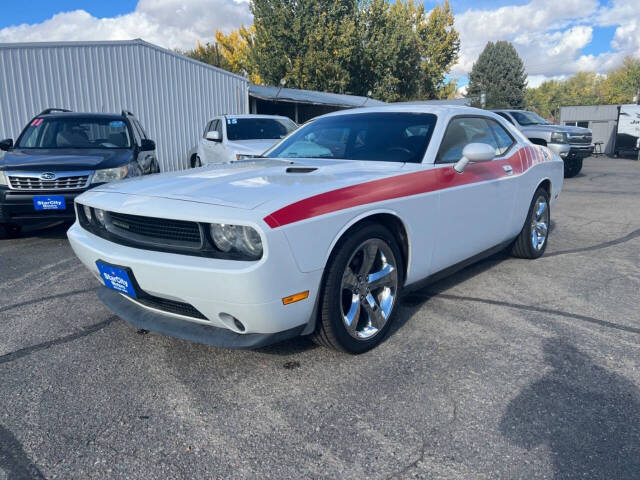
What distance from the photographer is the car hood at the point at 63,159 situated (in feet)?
18.8

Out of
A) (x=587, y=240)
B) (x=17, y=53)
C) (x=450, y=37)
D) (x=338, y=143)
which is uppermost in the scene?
(x=450, y=37)

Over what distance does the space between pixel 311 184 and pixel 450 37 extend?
154ft

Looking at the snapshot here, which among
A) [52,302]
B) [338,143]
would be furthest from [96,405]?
[338,143]

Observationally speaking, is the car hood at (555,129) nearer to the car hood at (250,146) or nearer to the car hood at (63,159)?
the car hood at (250,146)

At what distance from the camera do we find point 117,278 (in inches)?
107

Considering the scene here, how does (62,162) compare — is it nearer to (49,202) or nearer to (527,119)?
(49,202)

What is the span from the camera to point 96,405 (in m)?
2.48

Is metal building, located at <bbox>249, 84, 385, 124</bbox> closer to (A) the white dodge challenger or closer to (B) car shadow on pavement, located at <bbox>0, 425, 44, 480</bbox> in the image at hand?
(A) the white dodge challenger

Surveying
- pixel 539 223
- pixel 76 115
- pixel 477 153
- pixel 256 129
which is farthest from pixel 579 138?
pixel 76 115

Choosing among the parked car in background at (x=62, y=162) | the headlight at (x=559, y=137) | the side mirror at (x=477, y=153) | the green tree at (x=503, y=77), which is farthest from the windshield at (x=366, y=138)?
the green tree at (x=503, y=77)

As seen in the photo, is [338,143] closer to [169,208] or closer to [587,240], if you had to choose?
[169,208]

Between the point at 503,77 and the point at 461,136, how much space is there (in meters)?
57.5

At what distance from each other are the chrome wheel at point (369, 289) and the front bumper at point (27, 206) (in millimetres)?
4007

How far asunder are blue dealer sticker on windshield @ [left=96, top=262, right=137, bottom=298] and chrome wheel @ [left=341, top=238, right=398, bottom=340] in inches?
44.4
